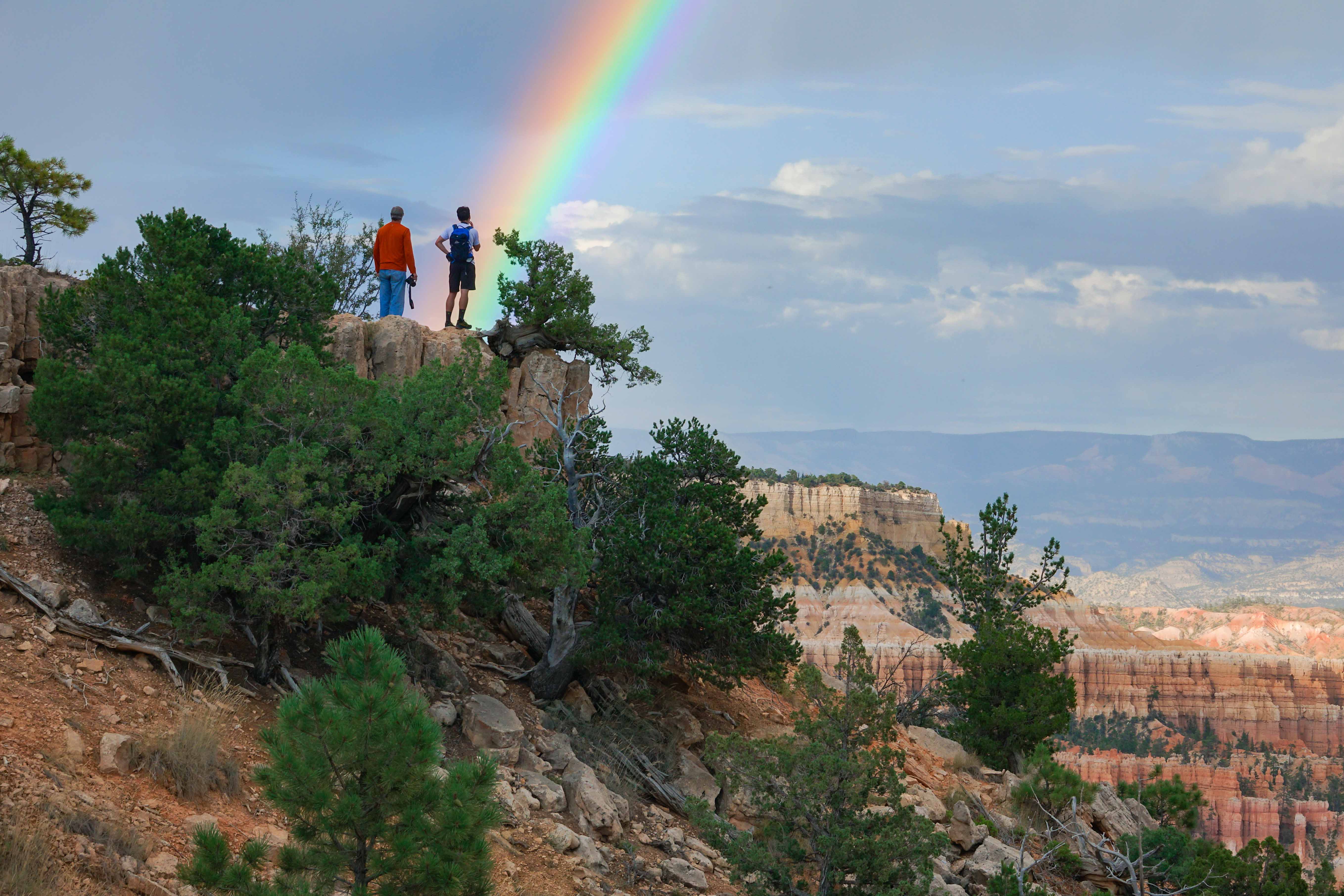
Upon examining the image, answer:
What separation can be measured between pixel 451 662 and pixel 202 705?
217 inches

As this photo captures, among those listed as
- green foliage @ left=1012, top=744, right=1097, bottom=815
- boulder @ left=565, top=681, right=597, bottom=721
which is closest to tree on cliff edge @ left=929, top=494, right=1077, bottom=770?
green foliage @ left=1012, top=744, right=1097, bottom=815

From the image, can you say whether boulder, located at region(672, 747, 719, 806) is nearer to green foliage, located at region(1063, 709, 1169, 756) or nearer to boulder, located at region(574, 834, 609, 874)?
boulder, located at region(574, 834, 609, 874)

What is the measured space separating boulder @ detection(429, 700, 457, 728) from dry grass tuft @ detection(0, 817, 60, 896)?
733cm

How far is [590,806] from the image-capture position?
683 inches

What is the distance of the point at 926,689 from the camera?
107 feet

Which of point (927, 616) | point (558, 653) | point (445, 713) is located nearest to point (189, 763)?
point (445, 713)

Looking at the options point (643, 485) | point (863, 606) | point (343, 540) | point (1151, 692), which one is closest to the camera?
point (343, 540)

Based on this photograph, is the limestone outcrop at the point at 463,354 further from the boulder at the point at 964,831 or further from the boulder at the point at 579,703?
the boulder at the point at 964,831

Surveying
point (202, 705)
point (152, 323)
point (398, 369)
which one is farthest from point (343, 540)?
point (398, 369)

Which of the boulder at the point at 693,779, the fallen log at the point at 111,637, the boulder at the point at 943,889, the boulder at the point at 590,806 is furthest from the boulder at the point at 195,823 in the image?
the boulder at the point at 943,889

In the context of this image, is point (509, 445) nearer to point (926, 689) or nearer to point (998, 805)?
point (998, 805)

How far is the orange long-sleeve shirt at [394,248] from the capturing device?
86.7 feet

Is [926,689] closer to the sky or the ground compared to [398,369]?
closer to the ground

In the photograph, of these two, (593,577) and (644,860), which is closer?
(644,860)
